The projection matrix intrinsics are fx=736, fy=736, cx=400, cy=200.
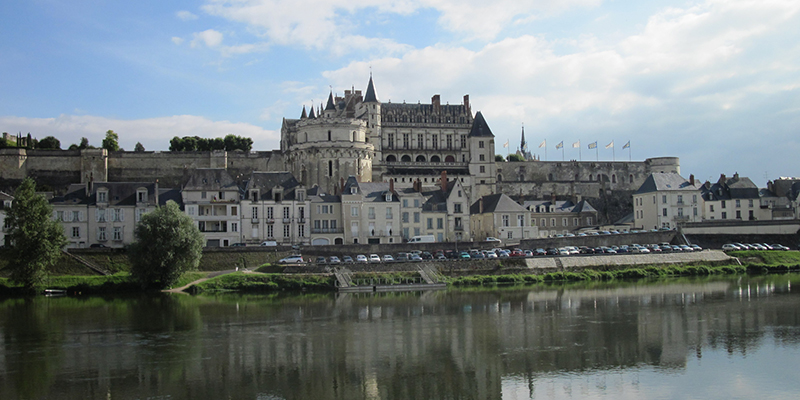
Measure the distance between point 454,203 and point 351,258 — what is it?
10.1 metres

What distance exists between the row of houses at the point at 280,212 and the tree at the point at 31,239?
7.54m

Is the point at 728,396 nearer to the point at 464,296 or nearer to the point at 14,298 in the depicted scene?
the point at 464,296

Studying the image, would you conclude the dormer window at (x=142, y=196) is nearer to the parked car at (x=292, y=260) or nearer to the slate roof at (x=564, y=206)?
the parked car at (x=292, y=260)

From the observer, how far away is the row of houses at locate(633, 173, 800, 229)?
49.2 meters

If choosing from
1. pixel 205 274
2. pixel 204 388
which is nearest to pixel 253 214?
pixel 205 274

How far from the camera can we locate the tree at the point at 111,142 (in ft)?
230

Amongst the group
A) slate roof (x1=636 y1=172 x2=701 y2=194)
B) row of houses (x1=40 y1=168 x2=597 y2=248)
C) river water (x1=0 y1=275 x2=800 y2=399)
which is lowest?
river water (x1=0 y1=275 x2=800 y2=399)

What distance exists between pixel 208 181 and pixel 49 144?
32656 millimetres

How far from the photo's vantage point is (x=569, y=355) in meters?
19.5

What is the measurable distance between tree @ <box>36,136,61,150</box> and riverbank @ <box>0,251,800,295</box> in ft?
123

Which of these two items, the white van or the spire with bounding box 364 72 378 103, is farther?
the spire with bounding box 364 72 378 103

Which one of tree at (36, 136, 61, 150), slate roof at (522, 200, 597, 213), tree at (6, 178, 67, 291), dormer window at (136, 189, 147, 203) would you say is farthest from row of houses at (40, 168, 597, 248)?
tree at (36, 136, 61, 150)

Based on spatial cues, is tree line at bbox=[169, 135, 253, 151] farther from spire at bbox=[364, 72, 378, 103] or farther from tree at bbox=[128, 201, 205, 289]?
tree at bbox=[128, 201, 205, 289]

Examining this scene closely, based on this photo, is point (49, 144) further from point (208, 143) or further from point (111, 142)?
point (208, 143)
